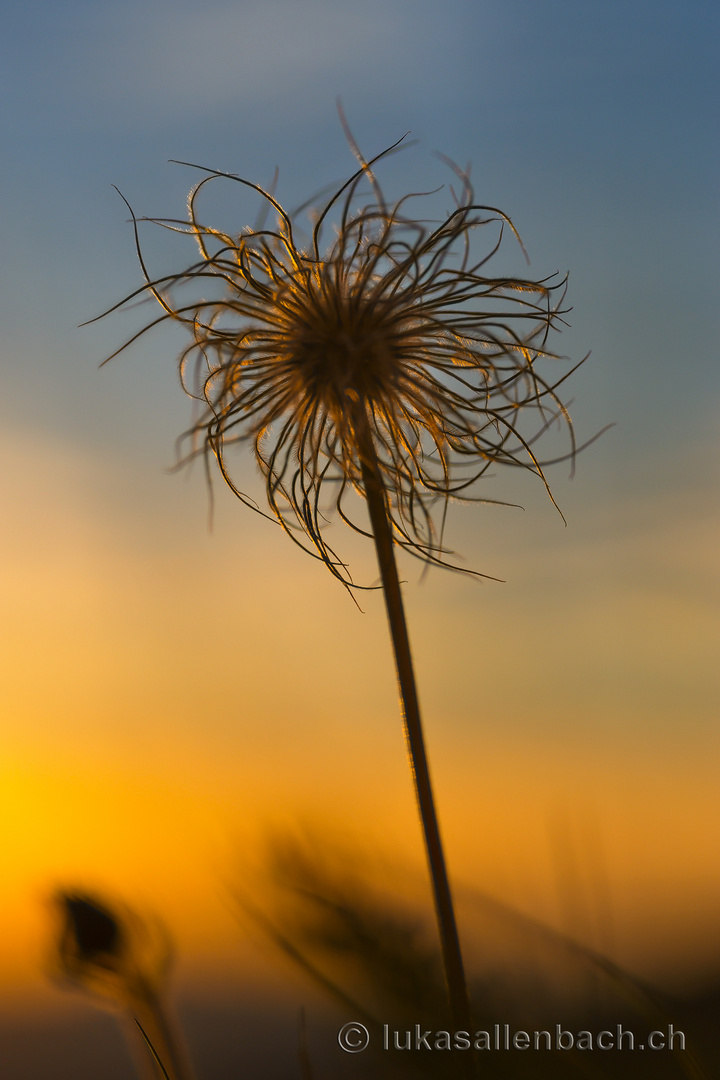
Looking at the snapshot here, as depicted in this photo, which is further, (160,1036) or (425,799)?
(160,1036)

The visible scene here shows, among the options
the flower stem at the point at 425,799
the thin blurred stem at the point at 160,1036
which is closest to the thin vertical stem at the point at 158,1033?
the thin blurred stem at the point at 160,1036

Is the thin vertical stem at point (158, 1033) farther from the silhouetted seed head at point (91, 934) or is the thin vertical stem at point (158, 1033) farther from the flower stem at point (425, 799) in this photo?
the flower stem at point (425, 799)

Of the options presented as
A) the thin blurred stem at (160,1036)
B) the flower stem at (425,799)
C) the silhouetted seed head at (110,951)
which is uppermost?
the flower stem at (425,799)

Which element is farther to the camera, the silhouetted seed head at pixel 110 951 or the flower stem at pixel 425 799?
the silhouetted seed head at pixel 110 951

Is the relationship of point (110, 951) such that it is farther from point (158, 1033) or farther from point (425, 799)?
point (425, 799)

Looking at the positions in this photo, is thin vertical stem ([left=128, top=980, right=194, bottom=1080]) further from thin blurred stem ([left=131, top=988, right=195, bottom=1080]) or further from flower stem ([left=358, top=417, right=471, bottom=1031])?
flower stem ([left=358, top=417, right=471, bottom=1031])

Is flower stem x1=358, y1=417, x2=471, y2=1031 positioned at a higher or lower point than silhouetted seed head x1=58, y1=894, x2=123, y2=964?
higher

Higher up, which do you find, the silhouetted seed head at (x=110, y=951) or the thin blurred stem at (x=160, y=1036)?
the silhouetted seed head at (x=110, y=951)

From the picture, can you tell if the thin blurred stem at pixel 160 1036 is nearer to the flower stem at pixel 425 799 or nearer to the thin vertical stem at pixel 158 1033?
the thin vertical stem at pixel 158 1033

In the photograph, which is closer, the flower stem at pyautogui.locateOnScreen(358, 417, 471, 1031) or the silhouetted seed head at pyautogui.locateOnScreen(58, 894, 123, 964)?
the flower stem at pyautogui.locateOnScreen(358, 417, 471, 1031)

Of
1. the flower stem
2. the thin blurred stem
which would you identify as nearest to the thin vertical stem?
the thin blurred stem

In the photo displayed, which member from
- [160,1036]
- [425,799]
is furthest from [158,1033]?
[425,799]
